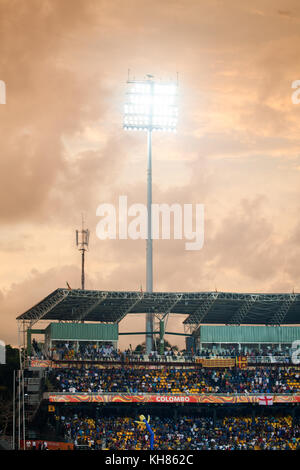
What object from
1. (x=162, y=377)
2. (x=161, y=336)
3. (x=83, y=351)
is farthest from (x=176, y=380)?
(x=83, y=351)

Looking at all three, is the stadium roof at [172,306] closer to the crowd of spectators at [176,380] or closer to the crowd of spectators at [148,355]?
the crowd of spectators at [148,355]

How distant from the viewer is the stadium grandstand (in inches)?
3605

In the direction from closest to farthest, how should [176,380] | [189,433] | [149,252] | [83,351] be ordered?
[189,433] → [176,380] → [83,351] → [149,252]

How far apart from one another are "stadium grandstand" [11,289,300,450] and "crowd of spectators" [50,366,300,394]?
12 cm

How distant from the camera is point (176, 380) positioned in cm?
9875

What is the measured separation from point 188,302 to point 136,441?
2087 centimetres

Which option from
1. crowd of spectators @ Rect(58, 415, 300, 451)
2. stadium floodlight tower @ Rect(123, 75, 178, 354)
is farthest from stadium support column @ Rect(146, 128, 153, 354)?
crowd of spectators @ Rect(58, 415, 300, 451)

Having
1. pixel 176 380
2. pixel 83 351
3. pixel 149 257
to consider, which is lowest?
pixel 176 380

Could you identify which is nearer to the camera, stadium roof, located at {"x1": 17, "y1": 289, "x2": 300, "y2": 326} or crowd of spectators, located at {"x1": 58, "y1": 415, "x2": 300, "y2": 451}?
crowd of spectators, located at {"x1": 58, "y1": 415, "x2": 300, "y2": 451}

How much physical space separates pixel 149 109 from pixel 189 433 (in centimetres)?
4210


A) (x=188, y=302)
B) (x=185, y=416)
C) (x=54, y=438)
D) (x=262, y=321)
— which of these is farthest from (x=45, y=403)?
(x=262, y=321)

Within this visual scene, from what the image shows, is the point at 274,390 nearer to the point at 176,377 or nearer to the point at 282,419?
the point at 282,419

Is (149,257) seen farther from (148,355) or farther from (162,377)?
(162,377)

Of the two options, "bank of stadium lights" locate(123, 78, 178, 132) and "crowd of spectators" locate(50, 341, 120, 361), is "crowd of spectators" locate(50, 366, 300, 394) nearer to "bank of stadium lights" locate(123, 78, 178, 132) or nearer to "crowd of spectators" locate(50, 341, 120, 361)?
"crowd of spectators" locate(50, 341, 120, 361)
